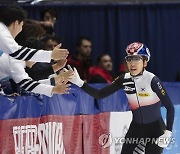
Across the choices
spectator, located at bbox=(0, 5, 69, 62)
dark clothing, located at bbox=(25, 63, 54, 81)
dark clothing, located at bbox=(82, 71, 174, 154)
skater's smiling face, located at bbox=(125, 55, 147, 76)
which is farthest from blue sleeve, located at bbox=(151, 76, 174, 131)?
dark clothing, located at bbox=(25, 63, 54, 81)

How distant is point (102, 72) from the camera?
1018cm

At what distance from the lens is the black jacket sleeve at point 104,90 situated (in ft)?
23.8

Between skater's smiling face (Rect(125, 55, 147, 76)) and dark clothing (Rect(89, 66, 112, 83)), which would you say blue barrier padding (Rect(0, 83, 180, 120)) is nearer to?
skater's smiling face (Rect(125, 55, 147, 76))

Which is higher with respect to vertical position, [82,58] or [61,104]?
[82,58]

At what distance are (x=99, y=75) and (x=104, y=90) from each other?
2428 millimetres

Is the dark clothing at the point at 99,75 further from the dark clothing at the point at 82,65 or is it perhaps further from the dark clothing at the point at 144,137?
the dark clothing at the point at 144,137

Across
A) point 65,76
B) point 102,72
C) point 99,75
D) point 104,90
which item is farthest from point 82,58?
point 65,76

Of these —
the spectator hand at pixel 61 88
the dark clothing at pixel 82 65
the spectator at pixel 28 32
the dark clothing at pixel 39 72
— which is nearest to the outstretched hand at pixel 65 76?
the spectator hand at pixel 61 88

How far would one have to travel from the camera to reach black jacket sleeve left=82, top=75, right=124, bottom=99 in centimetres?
724

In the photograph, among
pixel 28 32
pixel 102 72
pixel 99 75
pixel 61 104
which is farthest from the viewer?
pixel 102 72

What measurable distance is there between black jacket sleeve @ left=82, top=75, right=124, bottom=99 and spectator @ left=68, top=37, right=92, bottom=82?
2.88 m

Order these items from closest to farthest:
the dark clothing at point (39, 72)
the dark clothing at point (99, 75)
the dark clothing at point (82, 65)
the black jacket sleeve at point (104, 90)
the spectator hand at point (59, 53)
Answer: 1. the spectator hand at point (59, 53)
2. the black jacket sleeve at point (104, 90)
3. the dark clothing at point (39, 72)
4. the dark clothing at point (99, 75)
5. the dark clothing at point (82, 65)

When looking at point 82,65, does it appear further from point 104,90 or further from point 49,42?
point 104,90

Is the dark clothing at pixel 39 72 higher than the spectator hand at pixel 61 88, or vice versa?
the dark clothing at pixel 39 72
